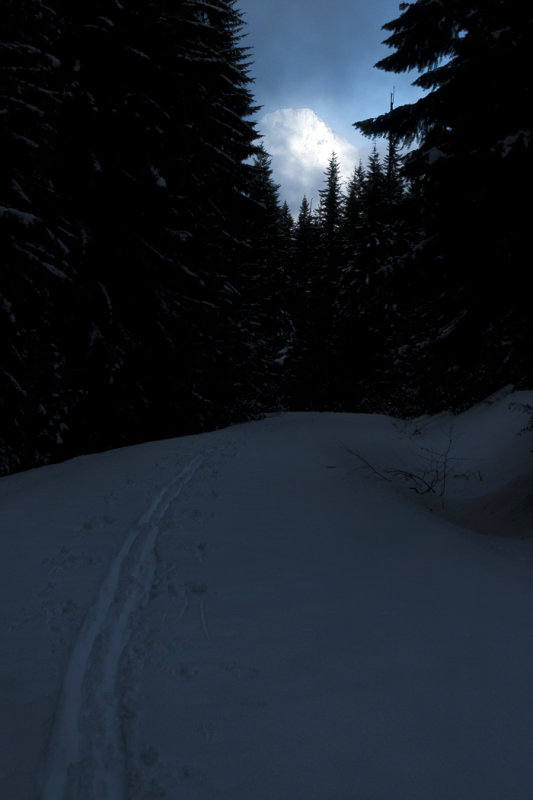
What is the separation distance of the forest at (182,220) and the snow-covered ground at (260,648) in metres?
3.39

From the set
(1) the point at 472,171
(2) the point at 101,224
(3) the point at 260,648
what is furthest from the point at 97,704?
(2) the point at 101,224

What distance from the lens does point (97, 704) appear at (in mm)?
2963

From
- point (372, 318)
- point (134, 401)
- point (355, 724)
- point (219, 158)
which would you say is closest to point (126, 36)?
point (219, 158)

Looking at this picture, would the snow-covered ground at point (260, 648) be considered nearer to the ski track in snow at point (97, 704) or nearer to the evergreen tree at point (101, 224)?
the ski track in snow at point (97, 704)

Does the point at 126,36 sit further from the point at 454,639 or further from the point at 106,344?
the point at 454,639

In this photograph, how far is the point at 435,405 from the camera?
17641mm

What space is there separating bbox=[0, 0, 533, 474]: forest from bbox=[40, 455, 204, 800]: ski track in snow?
5.47m

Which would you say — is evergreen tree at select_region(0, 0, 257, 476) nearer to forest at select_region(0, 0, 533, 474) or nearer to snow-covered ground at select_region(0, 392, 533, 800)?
forest at select_region(0, 0, 533, 474)

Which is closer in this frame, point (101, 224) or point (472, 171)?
point (472, 171)

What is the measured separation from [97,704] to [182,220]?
1405 cm

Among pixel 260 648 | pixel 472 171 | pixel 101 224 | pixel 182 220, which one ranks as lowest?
pixel 260 648

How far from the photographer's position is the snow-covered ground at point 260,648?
2486 millimetres

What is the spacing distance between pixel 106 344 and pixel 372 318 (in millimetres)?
20507

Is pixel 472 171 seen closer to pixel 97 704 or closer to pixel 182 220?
pixel 97 704
